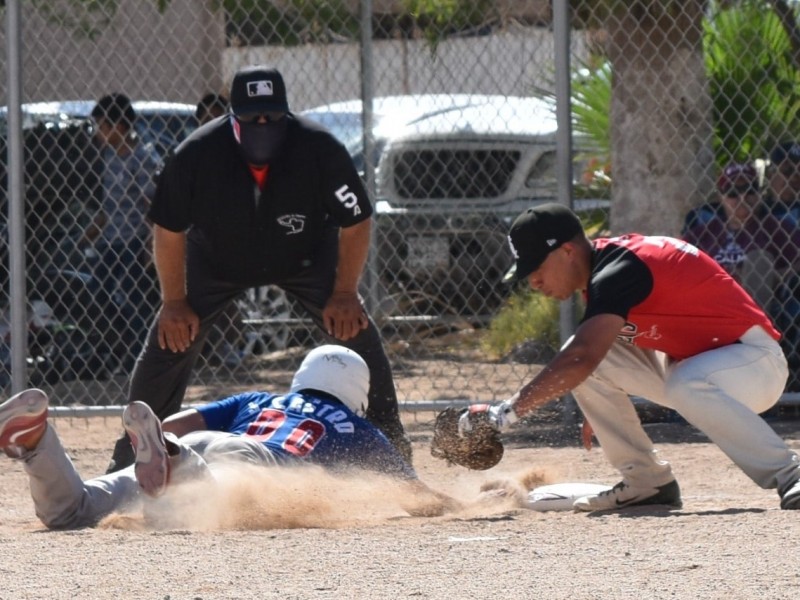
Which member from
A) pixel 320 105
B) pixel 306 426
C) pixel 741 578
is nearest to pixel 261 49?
pixel 320 105

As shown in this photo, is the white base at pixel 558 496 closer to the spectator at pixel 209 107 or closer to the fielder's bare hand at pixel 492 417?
the fielder's bare hand at pixel 492 417

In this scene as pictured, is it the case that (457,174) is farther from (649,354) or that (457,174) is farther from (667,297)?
(667,297)

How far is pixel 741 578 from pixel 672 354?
64.7 inches

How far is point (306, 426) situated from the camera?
5.23 meters

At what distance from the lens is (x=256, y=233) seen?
5988 mm

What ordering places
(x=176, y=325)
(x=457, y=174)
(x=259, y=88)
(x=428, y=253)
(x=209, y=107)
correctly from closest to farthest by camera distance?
(x=259, y=88), (x=176, y=325), (x=209, y=107), (x=428, y=253), (x=457, y=174)

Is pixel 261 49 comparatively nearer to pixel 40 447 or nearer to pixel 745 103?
pixel 745 103

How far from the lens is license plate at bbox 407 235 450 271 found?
388 inches

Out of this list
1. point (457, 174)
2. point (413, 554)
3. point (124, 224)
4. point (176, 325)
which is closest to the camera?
point (413, 554)

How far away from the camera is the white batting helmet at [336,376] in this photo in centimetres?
542

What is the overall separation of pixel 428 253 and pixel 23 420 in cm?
528

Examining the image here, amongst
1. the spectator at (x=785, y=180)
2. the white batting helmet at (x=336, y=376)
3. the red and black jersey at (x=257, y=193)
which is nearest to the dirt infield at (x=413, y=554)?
the white batting helmet at (x=336, y=376)

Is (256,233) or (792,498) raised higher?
(256,233)

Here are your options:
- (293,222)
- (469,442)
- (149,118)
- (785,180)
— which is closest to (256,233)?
(293,222)
